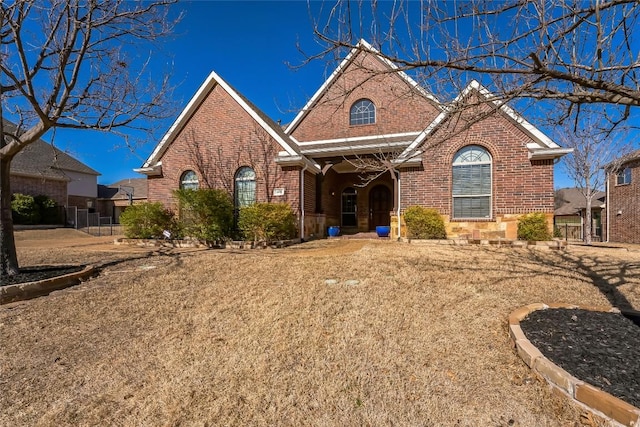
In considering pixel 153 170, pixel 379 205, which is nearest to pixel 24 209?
pixel 153 170

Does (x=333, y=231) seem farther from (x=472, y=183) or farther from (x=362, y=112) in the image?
(x=472, y=183)

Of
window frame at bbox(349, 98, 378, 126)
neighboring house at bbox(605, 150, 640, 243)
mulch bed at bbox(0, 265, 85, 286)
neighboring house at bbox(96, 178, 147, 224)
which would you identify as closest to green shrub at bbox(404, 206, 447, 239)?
window frame at bbox(349, 98, 378, 126)

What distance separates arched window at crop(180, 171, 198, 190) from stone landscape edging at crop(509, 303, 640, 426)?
13.0 m

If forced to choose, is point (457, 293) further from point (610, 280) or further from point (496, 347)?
point (610, 280)

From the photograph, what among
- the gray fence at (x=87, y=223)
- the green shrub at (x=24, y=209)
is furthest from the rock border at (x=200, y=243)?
the green shrub at (x=24, y=209)

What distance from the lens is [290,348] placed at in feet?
11.5

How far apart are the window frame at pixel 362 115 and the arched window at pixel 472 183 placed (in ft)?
16.3

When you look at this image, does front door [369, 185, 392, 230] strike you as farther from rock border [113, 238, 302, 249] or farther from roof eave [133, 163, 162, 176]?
roof eave [133, 163, 162, 176]

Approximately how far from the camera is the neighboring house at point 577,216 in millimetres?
24562

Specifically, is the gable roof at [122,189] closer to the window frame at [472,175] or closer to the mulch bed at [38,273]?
the mulch bed at [38,273]

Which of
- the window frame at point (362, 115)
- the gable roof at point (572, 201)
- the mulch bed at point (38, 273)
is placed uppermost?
the window frame at point (362, 115)

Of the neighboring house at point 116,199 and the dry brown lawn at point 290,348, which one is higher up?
the neighboring house at point 116,199

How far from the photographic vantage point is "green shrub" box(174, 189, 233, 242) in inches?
437

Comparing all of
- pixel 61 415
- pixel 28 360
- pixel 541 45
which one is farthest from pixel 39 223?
pixel 541 45
